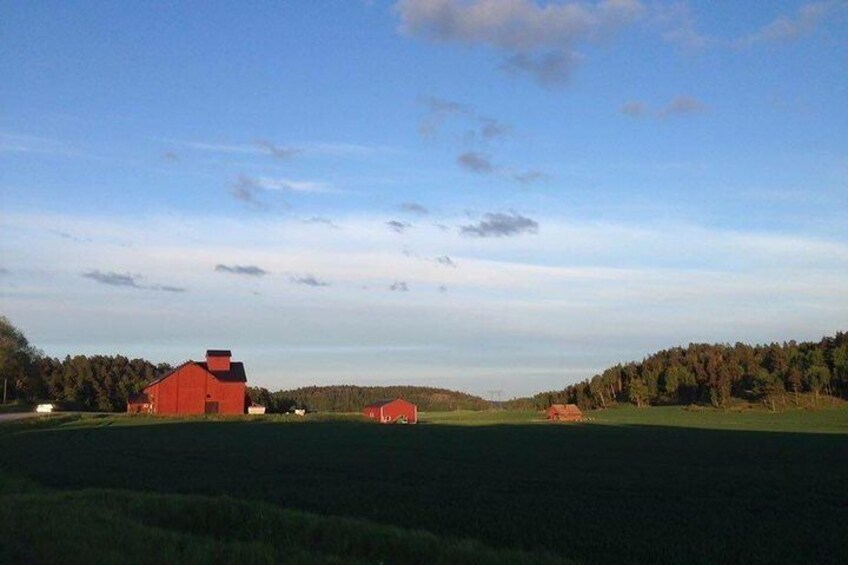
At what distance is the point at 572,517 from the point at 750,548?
184 inches

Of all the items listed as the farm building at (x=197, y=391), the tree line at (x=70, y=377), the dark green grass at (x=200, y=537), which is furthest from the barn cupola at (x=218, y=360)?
the dark green grass at (x=200, y=537)

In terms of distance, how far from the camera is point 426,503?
22.8 metres

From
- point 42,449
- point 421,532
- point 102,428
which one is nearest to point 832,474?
point 421,532

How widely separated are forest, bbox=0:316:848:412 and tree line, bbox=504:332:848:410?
0.15 m

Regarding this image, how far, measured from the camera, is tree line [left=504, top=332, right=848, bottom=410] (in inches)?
4921

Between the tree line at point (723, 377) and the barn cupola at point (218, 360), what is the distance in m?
71.3

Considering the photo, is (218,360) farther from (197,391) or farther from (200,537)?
(200,537)

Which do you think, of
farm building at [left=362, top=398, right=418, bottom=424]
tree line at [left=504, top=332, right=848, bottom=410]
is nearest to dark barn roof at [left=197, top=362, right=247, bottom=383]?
farm building at [left=362, top=398, right=418, bottom=424]

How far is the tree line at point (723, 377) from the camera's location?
410 ft

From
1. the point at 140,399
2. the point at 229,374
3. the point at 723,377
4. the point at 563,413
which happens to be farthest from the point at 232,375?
the point at 723,377

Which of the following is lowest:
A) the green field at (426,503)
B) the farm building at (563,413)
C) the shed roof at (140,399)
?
the green field at (426,503)

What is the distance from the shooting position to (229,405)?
10750 centimetres

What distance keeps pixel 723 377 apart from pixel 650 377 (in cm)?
2172

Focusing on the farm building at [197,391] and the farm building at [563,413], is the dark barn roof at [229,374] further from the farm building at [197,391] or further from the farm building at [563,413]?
the farm building at [563,413]
